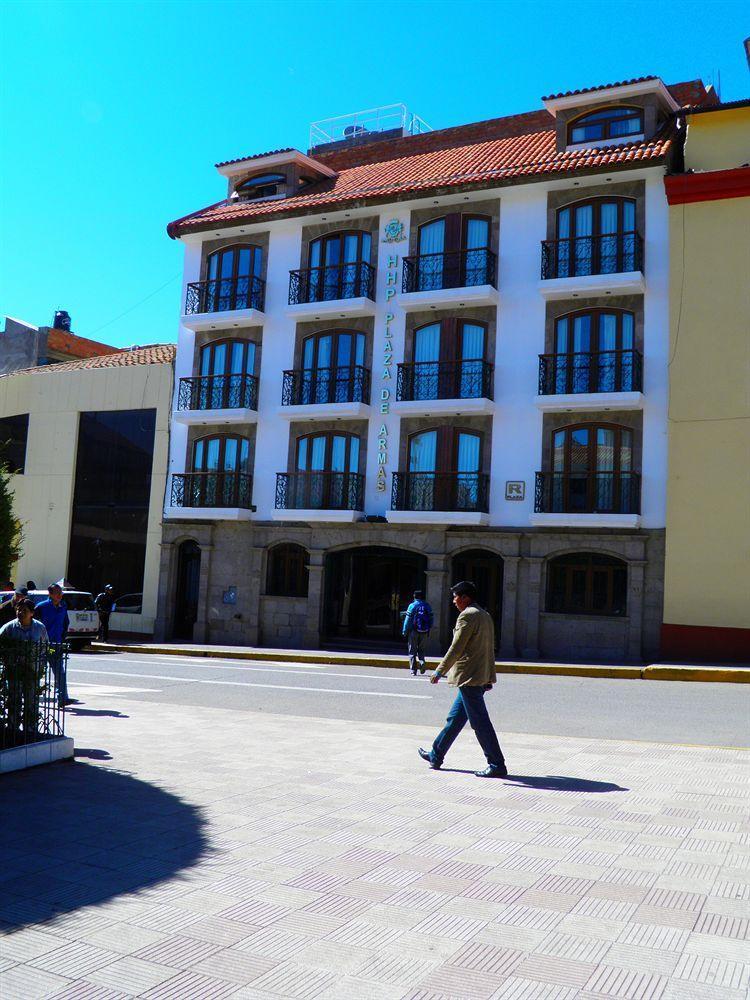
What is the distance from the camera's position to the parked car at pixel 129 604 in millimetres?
31031

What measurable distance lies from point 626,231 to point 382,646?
43.4 feet

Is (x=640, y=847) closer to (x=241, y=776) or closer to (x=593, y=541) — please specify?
(x=241, y=776)

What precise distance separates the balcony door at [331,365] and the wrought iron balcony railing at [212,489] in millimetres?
3324

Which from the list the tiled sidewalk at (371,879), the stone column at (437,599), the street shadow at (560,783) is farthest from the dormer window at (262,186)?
the street shadow at (560,783)

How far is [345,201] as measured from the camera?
2795 cm

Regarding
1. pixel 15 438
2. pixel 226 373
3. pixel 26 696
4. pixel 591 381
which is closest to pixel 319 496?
pixel 226 373

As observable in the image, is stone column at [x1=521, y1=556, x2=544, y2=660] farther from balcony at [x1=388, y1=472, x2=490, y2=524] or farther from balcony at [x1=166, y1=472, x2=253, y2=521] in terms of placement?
balcony at [x1=166, y1=472, x2=253, y2=521]

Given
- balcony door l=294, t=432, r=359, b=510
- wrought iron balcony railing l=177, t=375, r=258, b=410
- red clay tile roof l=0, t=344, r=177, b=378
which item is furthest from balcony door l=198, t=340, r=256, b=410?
balcony door l=294, t=432, r=359, b=510

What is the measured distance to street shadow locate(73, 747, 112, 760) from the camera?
912cm

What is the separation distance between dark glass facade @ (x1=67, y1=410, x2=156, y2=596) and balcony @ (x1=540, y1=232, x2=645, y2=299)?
14.3 meters

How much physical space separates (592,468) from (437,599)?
5479 millimetres

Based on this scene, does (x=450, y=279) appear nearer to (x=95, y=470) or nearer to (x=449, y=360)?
(x=449, y=360)

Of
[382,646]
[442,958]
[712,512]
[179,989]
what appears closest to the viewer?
[179,989]

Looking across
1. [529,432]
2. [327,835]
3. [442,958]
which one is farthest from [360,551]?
[442,958]
